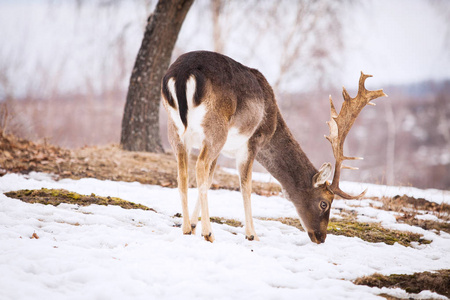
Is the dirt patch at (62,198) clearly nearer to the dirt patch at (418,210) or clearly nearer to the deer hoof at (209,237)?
the deer hoof at (209,237)

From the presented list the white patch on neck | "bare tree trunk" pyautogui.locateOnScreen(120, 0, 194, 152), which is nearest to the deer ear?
the white patch on neck

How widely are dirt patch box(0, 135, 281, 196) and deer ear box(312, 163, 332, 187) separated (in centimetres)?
248

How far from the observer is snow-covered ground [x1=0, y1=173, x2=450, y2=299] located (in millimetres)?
2734

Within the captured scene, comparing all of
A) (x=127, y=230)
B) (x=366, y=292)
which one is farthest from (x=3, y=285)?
(x=366, y=292)

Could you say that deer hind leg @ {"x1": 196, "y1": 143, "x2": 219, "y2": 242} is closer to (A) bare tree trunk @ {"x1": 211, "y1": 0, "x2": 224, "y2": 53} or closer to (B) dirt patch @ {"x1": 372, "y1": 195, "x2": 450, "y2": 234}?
(B) dirt patch @ {"x1": 372, "y1": 195, "x2": 450, "y2": 234}

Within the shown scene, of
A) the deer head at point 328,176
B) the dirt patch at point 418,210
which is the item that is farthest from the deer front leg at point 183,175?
the dirt patch at point 418,210

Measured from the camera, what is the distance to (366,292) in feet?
10.3

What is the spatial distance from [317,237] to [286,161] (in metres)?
1.11

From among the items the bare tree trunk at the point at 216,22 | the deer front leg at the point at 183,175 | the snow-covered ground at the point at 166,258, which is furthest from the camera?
the bare tree trunk at the point at 216,22

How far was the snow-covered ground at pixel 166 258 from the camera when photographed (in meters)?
2.73

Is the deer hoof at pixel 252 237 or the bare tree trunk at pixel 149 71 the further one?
the bare tree trunk at pixel 149 71

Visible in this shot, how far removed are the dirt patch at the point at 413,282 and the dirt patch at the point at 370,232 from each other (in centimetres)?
138

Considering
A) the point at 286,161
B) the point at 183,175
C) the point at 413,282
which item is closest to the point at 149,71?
the point at 286,161

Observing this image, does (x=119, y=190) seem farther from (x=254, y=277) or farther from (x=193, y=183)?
(x=254, y=277)
